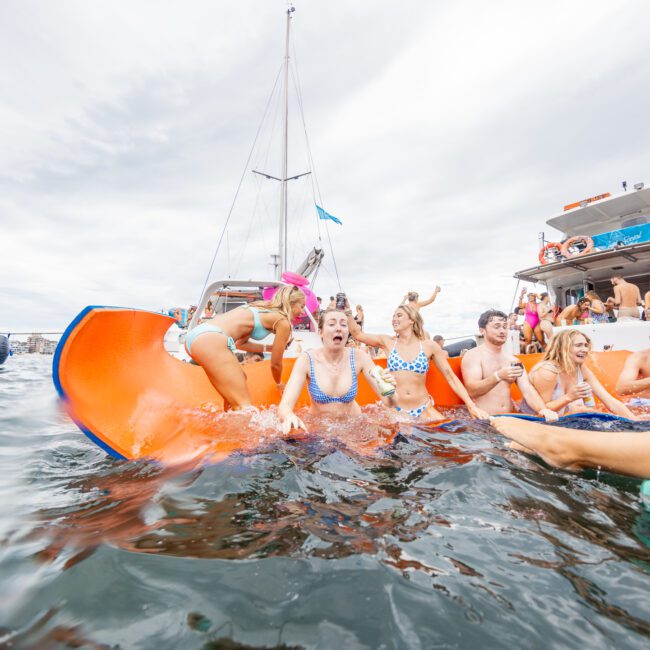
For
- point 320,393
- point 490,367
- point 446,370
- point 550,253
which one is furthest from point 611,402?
point 550,253

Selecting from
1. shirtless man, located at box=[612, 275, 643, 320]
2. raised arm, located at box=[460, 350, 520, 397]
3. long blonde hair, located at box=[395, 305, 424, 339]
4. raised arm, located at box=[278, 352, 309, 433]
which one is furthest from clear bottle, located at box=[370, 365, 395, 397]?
shirtless man, located at box=[612, 275, 643, 320]

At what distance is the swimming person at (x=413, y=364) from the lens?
13.9 feet

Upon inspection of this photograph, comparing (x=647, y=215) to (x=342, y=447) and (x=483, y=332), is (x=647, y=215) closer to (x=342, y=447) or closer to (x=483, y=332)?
(x=483, y=332)

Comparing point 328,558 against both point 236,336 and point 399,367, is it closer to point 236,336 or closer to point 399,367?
point 236,336

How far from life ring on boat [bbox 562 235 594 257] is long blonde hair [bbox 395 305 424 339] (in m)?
10.5

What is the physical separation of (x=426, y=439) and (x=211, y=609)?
2309mm

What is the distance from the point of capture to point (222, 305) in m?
10.8

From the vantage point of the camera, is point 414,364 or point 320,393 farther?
point 414,364

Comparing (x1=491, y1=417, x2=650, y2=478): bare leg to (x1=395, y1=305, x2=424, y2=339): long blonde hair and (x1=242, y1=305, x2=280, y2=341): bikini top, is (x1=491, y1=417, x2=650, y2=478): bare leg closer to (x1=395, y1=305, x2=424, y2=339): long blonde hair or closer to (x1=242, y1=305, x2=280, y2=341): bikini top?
(x1=395, y1=305, x2=424, y2=339): long blonde hair

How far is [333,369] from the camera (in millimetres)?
3568

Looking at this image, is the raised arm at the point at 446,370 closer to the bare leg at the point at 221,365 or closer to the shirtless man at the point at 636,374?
the shirtless man at the point at 636,374

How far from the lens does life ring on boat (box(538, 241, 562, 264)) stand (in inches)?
495

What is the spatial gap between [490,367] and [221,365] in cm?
303

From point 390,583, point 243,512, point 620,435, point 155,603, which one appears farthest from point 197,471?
point 620,435
